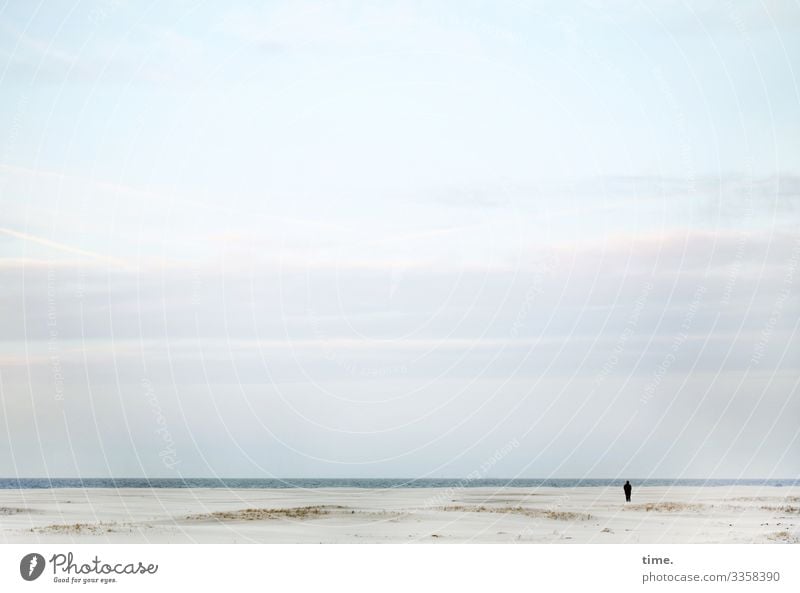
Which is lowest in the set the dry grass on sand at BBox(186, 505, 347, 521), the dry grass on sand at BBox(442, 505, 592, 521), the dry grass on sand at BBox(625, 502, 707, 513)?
the dry grass on sand at BBox(625, 502, 707, 513)

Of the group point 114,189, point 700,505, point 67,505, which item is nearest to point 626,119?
point 700,505

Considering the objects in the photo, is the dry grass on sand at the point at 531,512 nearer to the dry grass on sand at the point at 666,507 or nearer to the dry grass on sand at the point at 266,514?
the dry grass on sand at the point at 666,507

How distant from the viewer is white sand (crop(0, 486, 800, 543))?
15539mm

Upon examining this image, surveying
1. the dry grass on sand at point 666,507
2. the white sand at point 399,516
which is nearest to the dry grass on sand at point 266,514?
the white sand at point 399,516

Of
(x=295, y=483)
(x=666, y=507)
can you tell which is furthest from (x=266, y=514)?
(x=666, y=507)

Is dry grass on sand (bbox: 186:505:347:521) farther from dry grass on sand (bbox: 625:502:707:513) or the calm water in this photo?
dry grass on sand (bbox: 625:502:707:513)

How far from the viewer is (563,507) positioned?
18.6 m

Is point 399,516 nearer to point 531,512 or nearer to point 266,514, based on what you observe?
point 266,514

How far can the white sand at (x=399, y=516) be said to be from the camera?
1554 centimetres

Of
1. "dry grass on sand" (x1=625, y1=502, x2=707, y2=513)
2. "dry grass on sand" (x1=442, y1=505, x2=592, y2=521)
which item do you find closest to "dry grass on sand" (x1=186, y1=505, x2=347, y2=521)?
"dry grass on sand" (x1=442, y1=505, x2=592, y2=521)

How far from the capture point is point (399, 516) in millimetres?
16875

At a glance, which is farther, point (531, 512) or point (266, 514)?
point (531, 512)

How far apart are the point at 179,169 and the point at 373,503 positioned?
214 inches
